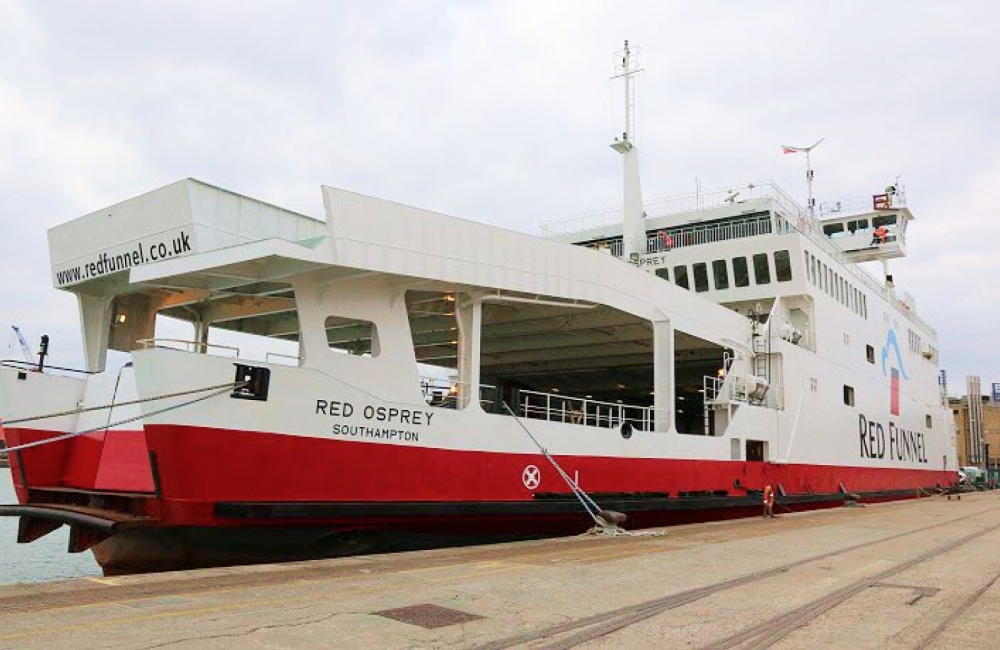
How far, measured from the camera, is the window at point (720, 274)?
2255 centimetres

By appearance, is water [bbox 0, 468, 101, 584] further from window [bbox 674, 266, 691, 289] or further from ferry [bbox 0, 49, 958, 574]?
window [bbox 674, 266, 691, 289]

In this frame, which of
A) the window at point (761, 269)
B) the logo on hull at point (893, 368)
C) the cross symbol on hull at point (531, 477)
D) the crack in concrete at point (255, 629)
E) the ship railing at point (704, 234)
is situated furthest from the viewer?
the logo on hull at point (893, 368)

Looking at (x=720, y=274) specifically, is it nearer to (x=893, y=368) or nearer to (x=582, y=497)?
(x=582, y=497)

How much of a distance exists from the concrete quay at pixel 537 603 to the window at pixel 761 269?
12.0 meters

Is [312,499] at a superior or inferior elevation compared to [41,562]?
superior

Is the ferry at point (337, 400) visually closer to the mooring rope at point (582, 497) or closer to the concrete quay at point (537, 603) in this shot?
the mooring rope at point (582, 497)

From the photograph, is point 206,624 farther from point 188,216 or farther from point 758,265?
point 758,265

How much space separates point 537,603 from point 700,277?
17.4 meters

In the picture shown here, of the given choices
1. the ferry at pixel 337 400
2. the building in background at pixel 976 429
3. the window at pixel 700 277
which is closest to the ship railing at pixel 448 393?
the ferry at pixel 337 400

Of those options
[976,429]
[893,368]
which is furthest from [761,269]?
[976,429]

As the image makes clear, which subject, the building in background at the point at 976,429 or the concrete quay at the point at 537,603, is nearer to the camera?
the concrete quay at the point at 537,603

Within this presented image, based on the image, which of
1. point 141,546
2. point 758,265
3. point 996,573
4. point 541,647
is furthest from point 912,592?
point 758,265

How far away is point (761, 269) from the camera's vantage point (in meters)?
22.1

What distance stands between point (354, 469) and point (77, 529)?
3.88 meters
